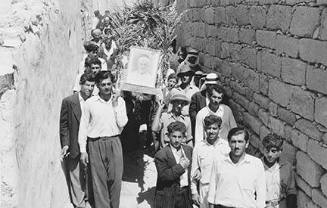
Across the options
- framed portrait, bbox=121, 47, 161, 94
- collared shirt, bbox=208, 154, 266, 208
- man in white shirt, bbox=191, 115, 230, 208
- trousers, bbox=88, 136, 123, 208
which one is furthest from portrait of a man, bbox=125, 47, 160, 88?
collared shirt, bbox=208, 154, 266, 208

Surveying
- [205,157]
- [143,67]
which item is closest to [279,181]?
[205,157]

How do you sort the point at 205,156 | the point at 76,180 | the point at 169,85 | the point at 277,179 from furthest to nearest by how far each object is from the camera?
the point at 169,85 < the point at 76,180 < the point at 205,156 < the point at 277,179

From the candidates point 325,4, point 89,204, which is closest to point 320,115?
point 325,4

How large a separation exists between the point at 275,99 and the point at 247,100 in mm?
1181

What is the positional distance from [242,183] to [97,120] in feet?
6.95

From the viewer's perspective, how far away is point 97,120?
567 cm

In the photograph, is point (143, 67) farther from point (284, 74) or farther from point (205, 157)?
point (284, 74)

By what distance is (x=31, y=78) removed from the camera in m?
4.29

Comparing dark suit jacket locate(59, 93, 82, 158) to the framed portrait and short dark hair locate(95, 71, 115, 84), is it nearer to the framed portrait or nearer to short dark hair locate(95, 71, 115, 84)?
short dark hair locate(95, 71, 115, 84)

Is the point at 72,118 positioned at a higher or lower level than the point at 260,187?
higher

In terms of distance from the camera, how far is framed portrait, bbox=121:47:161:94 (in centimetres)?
645

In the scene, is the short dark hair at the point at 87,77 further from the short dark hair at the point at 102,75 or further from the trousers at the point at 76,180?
the trousers at the point at 76,180

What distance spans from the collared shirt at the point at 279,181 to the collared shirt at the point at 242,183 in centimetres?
32

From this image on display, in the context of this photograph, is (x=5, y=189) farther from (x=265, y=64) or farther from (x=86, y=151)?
(x=265, y=64)
